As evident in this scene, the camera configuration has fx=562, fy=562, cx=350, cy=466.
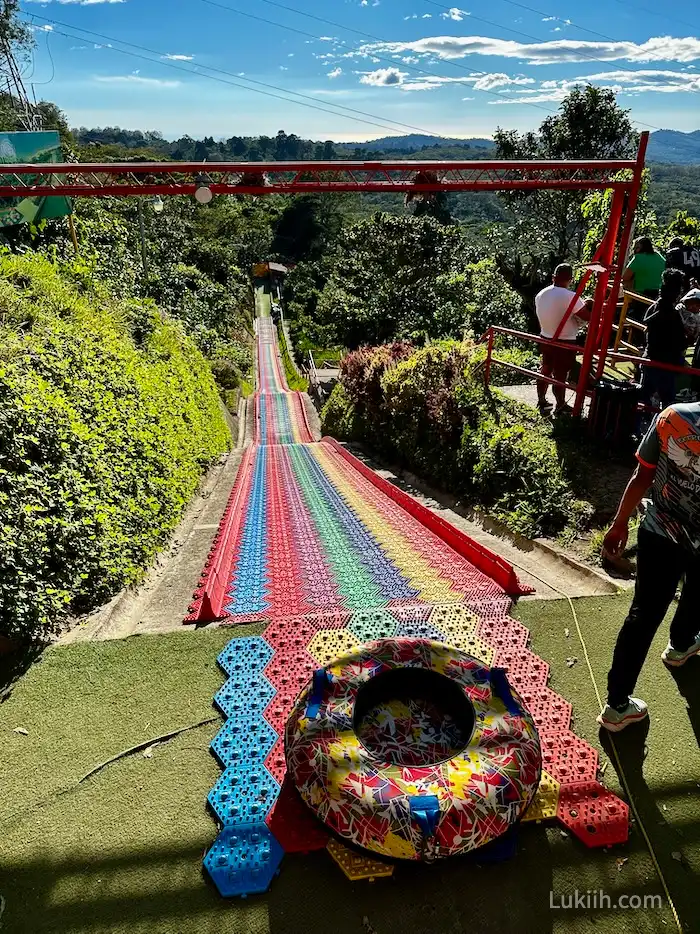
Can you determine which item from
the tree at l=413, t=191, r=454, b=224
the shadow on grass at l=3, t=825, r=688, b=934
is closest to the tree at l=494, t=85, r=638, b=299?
the tree at l=413, t=191, r=454, b=224

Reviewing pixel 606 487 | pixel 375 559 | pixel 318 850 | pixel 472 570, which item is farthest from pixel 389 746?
pixel 606 487

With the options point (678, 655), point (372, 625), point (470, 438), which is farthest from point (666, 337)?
point (372, 625)

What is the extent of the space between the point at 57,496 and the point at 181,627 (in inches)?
52.6

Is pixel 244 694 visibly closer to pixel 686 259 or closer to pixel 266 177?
pixel 686 259

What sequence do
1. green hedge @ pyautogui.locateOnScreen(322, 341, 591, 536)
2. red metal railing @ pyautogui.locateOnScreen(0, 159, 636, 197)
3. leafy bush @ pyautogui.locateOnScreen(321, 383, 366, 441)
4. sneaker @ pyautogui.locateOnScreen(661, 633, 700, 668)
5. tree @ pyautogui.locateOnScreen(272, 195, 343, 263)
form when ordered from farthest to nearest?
tree @ pyautogui.locateOnScreen(272, 195, 343, 263) < leafy bush @ pyautogui.locateOnScreen(321, 383, 366, 441) < red metal railing @ pyautogui.locateOnScreen(0, 159, 636, 197) < green hedge @ pyautogui.locateOnScreen(322, 341, 591, 536) < sneaker @ pyautogui.locateOnScreen(661, 633, 700, 668)

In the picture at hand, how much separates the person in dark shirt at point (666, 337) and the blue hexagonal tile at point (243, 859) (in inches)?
211

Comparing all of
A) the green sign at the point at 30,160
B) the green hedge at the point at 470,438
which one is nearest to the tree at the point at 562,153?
the green hedge at the point at 470,438

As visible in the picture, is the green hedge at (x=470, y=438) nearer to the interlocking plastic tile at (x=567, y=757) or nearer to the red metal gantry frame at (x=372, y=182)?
the red metal gantry frame at (x=372, y=182)

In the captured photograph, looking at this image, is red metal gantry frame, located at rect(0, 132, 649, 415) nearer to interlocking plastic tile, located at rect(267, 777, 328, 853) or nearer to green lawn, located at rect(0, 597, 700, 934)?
green lawn, located at rect(0, 597, 700, 934)

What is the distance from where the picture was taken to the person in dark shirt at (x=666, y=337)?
5.26 metres

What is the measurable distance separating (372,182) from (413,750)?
8.59 metres

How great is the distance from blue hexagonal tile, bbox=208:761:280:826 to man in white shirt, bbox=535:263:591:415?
19.2 feet

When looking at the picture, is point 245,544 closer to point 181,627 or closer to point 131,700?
point 181,627

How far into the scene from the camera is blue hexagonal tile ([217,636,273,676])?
3227mm
